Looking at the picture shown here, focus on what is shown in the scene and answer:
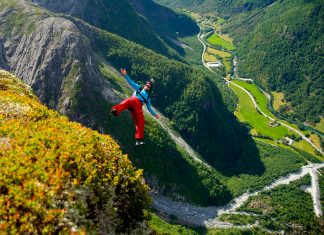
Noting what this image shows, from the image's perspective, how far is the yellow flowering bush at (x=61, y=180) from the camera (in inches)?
601

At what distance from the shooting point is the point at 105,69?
462 ft

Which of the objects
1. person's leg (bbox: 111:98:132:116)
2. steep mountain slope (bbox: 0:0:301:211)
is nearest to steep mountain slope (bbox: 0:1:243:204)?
steep mountain slope (bbox: 0:0:301:211)

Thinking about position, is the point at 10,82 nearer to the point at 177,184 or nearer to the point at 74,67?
the point at 74,67

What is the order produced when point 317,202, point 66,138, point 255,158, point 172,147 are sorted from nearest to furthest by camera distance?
point 66,138 < point 172,147 < point 317,202 < point 255,158

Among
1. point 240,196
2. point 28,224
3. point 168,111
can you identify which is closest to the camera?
point 28,224

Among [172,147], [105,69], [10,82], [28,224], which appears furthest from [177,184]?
[28,224]

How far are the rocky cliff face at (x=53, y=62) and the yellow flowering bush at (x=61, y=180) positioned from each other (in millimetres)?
77648

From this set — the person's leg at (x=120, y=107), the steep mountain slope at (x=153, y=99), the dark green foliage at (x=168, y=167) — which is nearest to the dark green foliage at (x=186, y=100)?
the steep mountain slope at (x=153, y=99)

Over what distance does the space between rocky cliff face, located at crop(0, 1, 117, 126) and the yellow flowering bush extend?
77.6 metres

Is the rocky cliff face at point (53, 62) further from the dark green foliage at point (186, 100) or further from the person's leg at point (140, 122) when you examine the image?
the person's leg at point (140, 122)

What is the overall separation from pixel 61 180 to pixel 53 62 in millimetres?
95584

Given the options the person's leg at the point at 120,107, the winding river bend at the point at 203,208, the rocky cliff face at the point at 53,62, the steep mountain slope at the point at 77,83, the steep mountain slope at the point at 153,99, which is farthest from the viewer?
the steep mountain slope at the point at 153,99

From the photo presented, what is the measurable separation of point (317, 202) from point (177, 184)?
75.9 meters

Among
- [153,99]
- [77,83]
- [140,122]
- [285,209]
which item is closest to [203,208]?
[285,209]
